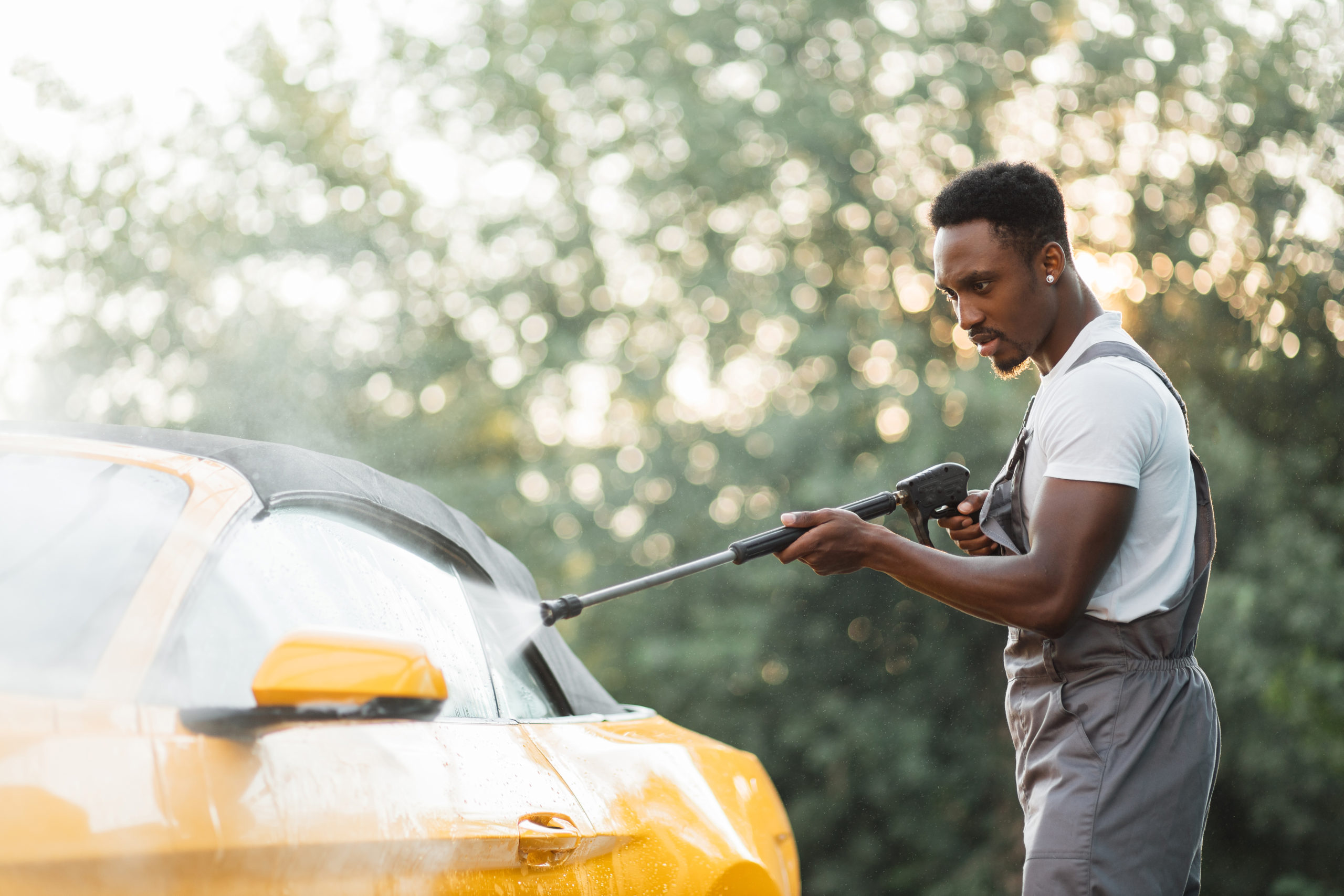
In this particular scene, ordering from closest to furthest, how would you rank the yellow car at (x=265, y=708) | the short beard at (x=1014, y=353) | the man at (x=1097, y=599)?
the yellow car at (x=265, y=708) → the man at (x=1097, y=599) → the short beard at (x=1014, y=353)

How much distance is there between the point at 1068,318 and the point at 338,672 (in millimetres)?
1711

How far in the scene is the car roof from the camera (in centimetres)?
215

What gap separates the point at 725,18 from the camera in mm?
14422

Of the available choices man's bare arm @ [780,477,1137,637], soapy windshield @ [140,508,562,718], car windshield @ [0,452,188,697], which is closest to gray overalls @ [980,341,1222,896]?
man's bare arm @ [780,477,1137,637]

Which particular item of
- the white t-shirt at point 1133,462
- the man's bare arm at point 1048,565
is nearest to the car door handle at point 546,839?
the man's bare arm at point 1048,565

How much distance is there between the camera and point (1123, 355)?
243 cm

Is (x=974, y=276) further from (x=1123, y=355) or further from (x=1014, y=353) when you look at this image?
(x=1123, y=355)

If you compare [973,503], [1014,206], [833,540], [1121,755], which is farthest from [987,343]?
[1121,755]

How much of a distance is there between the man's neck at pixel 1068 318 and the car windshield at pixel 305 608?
1385 mm

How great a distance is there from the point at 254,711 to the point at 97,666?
0.21 m

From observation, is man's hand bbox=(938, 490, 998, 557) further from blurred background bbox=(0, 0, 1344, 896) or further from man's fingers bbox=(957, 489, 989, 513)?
blurred background bbox=(0, 0, 1344, 896)

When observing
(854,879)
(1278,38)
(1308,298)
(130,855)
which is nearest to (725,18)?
(1278,38)

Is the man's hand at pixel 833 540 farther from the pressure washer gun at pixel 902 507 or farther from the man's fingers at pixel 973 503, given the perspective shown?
the man's fingers at pixel 973 503

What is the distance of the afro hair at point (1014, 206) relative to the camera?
2619mm
